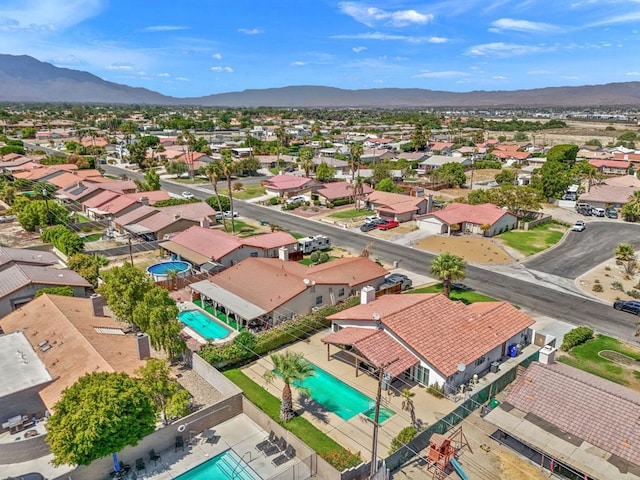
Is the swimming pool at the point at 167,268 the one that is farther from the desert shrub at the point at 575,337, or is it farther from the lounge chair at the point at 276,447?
the desert shrub at the point at 575,337

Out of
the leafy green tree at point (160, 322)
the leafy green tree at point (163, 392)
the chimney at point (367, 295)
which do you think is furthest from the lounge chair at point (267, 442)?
the chimney at point (367, 295)

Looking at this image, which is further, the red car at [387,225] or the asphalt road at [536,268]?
the red car at [387,225]

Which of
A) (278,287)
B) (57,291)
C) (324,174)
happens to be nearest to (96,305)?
(57,291)

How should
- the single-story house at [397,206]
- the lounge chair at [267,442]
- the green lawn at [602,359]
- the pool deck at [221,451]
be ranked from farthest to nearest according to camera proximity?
the single-story house at [397,206]
the green lawn at [602,359]
the lounge chair at [267,442]
the pool deck at [221,451]

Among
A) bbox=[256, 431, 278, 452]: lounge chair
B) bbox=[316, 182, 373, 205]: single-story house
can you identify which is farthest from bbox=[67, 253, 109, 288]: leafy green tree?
bbox=[316, 182, 373, 205]: single-story house

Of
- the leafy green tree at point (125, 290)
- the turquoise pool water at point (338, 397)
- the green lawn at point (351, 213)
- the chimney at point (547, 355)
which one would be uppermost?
the leafy green tree at point (125, 290)

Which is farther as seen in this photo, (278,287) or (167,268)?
(167,268)

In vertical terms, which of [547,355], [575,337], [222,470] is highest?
[547,355]

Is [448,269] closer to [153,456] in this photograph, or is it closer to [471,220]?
[471,220]
